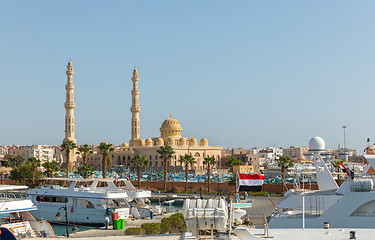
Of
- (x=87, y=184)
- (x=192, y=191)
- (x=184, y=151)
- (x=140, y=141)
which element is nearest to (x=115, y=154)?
(x=140, y=141)

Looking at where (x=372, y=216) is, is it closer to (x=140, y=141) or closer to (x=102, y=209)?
(x=102, y=209)

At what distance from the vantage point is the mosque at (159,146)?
12369cm

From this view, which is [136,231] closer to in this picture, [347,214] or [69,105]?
[347,214]

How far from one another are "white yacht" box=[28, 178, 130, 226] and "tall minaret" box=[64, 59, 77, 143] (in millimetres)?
67126

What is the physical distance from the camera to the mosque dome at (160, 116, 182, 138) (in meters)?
132

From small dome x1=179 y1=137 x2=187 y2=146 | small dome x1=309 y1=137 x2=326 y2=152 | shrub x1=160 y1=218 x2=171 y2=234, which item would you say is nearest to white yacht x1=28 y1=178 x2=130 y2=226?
shrub x1=160 y1=218 x2=171 y2=234

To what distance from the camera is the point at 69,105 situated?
11044 cm

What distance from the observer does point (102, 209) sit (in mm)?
39719

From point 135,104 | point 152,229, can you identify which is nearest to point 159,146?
point 135,104

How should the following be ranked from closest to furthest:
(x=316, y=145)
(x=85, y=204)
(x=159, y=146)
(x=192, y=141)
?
(x=316, y=145), (x=85, y=204), (x=159, y=146), (x=192, y=141)

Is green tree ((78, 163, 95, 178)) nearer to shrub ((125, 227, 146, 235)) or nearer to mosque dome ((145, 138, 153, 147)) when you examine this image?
shrub ((125, 227, 146, 235))

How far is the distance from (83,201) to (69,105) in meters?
72.0

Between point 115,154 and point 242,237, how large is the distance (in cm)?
11618

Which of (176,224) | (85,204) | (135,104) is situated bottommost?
(176,224)
